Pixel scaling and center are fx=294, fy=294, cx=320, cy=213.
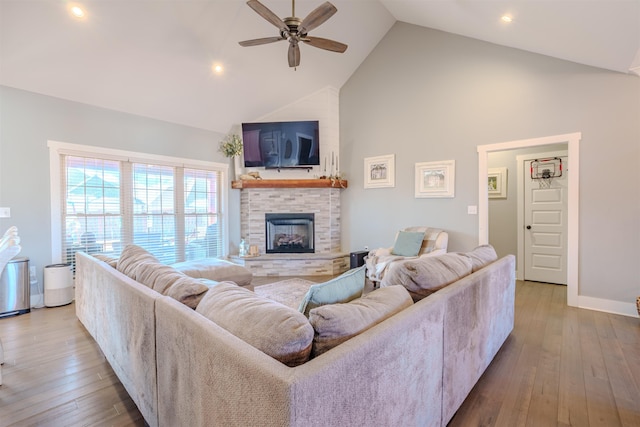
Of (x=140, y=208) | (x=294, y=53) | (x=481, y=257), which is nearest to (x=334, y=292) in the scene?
(x=481, y=257)

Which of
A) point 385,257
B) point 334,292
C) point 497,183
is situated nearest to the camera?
point 334,292

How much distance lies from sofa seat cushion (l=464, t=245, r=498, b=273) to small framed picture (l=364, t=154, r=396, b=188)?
2.68 meters

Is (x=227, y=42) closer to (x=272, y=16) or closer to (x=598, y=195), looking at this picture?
(x=272, y=16)

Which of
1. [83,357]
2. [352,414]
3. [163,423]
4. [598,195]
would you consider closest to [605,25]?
[598,195]

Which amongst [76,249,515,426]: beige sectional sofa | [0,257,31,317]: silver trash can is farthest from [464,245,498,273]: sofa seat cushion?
[0,257,31,317]: silver trash can

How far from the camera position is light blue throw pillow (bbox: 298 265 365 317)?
1282 mm

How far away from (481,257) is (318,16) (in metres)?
2.50

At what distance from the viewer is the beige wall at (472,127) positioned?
322 cm

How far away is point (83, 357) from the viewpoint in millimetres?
2293

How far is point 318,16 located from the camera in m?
2.66

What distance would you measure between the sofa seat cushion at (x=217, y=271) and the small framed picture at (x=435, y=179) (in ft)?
9.94

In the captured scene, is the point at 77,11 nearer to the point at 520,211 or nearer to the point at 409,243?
the point at 409,243

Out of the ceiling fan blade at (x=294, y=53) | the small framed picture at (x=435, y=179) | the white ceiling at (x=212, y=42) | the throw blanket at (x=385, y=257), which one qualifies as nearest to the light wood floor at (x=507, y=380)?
the throw blanket at (x=385, y=257)

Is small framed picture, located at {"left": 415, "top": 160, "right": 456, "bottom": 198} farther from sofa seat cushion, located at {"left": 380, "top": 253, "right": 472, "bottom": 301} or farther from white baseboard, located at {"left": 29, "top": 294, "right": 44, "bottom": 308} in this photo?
white baseboard, located at {"left": 29, "top": 294, "right": 44, "bottom": 308}
